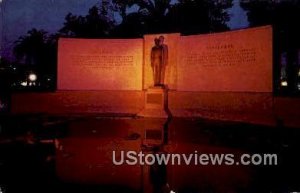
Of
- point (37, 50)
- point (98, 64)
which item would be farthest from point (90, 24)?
point (98, 64)

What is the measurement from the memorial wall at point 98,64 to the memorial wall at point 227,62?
2.57 meters

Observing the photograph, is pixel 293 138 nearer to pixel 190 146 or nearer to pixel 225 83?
pixel 190 146

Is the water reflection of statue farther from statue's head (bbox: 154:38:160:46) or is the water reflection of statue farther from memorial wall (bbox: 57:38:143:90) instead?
memorial wall (bbox: 57:38:143:90)

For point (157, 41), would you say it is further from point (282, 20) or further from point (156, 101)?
point (282, 20)

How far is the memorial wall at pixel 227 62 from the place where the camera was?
39.9ft

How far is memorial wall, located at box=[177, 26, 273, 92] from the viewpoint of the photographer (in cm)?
1216

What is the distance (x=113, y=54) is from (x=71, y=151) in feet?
32.8

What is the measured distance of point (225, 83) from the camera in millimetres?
13422

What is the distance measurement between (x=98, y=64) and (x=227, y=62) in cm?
657

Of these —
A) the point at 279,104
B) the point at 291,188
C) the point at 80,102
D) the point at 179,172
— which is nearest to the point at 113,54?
the point at 80,102

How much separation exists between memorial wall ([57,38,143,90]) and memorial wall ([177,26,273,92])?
8.44 feet

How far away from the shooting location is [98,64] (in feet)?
51.9

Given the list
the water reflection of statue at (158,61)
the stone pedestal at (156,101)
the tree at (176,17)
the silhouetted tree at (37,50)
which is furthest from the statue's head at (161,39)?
the silhouetted tree at (37,50)

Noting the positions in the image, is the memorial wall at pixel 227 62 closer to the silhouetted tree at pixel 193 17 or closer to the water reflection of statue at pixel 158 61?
the water reflection of statue at pixel 158 61
